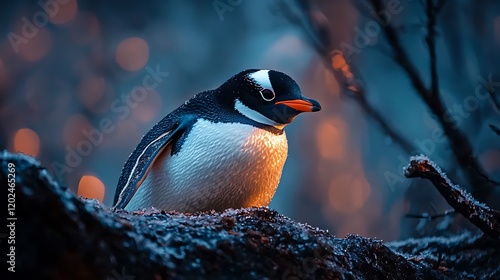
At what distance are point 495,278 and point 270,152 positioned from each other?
0.46m

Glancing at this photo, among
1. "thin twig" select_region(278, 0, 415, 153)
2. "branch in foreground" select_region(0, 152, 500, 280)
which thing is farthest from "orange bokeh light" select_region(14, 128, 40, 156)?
"branch in foreground" select_region(0, 152, 500, 280)

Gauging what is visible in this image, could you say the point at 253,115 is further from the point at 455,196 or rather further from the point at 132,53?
the point at 132,53

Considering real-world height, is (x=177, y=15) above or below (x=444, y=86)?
below

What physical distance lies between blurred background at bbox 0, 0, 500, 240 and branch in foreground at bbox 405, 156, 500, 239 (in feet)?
3.09

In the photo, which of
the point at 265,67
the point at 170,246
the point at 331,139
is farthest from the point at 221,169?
the point at 331,139

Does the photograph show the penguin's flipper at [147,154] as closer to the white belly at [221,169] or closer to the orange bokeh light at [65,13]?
the white belly at [221,169]

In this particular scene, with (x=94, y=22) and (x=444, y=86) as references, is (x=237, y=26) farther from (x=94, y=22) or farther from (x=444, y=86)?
(x=444, y=86)

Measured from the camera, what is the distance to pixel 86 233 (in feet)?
1.29

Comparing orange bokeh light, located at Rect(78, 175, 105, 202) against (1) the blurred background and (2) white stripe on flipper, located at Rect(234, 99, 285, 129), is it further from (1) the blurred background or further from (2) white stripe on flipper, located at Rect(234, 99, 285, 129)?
(2) white stripe on flipper, located at Rect(234, 99, 285, 129)

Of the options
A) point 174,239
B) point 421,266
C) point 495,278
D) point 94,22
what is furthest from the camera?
point 94,22

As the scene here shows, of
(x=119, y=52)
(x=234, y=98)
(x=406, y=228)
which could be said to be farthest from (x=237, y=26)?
(x=234, y=98)

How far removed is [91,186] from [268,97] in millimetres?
1274

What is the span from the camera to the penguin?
2.72 ft

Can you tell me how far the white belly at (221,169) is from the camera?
824mm
